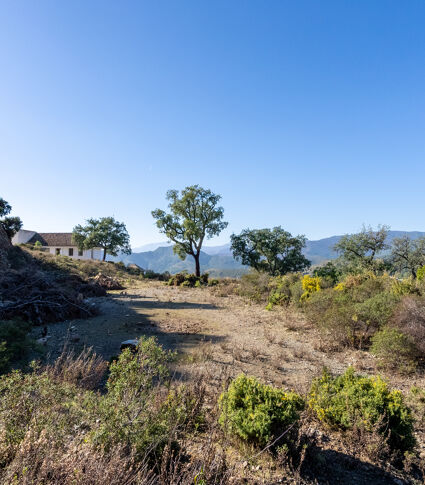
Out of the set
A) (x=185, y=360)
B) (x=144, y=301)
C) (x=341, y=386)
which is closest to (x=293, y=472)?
(x=341, y=386)

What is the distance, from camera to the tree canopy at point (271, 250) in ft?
97.7

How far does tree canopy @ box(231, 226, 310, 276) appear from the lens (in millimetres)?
29781

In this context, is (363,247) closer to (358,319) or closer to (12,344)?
(358,319)

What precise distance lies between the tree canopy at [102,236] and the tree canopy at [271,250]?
2025cm

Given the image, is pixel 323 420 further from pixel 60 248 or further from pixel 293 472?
pixel 60 248

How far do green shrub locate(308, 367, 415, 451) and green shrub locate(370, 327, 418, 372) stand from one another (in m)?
2.82

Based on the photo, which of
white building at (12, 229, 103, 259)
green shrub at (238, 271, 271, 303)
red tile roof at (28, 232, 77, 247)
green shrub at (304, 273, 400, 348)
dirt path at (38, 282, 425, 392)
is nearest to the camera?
dirt path at (38, 282, 425, 392)

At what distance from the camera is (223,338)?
8945 mm

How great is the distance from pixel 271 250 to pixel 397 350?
23642 mm

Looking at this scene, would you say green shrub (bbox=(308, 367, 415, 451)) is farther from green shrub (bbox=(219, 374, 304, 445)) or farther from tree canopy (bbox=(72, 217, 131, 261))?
tree canopy (bbox=(72, 217, 131, 261))

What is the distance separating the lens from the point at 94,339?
8.39 meters

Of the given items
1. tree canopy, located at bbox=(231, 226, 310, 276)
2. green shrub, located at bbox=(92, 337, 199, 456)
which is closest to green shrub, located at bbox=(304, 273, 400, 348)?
green shrub, located at bbox=(92, 337, 199, 456)

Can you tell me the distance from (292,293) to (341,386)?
10387 millimetres

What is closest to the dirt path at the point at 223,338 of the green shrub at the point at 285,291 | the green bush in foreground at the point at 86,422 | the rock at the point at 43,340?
the rock at the point at 43,340
